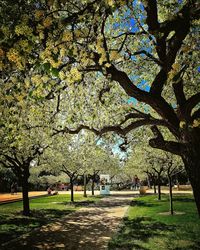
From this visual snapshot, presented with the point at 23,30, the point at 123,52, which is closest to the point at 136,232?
the point at 123,52

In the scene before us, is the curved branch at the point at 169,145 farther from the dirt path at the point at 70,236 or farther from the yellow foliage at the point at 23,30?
the dirt path at the point at 70,236

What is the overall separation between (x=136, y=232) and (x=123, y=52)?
9129mm

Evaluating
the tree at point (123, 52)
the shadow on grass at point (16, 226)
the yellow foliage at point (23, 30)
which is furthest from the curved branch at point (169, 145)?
the shadow on grass at point (16, 226)

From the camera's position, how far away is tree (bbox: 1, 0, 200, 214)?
5.13 metres

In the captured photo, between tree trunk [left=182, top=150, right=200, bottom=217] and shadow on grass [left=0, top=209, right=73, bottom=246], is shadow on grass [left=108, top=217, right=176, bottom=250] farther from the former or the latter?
tree trunk [left=182, top=150, right=200, bottom=217]

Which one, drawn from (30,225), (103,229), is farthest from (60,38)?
(30,225)

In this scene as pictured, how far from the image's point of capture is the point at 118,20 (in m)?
11.4

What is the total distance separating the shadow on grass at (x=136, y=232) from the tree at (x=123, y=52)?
213 inches

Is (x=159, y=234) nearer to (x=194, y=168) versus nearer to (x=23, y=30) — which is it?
(x=194, y=168)

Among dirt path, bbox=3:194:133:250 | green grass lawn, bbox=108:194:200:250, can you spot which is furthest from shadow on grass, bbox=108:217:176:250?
dirt path, bbox=3:194:133:250

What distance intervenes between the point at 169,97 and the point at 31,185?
212 feet

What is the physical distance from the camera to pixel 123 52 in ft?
40.1

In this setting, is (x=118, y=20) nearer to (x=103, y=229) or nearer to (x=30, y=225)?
→ (x=103, y=229)

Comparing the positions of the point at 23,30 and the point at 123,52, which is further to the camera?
the point at 123,52
